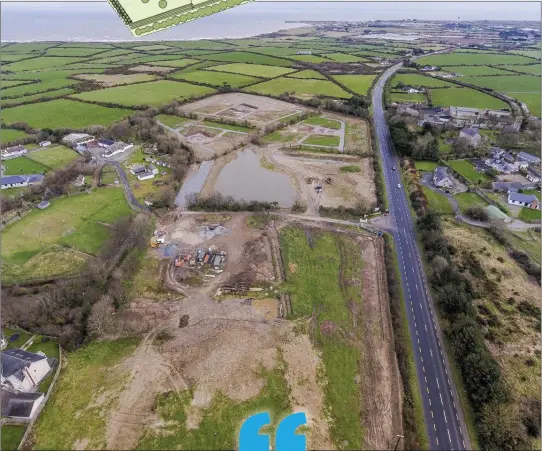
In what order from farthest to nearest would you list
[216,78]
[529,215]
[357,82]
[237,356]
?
[216,78] → [357,82] → [529,215] → [237,356]

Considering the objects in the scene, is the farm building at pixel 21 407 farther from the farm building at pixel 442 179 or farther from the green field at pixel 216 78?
the green field at pixel 216 78

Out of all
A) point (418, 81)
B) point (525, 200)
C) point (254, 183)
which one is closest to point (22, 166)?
point (254, 183)

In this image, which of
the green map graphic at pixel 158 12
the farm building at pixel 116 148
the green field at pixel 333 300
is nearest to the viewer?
the green map graphic at pixel 158 12

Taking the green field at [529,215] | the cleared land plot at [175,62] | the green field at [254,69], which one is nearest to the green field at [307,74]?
the green field at [254,69]

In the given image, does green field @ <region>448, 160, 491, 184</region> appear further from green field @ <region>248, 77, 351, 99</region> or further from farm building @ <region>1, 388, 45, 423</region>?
farm building @ <region>1, 388, 45, 423</region>

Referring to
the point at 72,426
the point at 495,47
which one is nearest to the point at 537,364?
the point at 72,426

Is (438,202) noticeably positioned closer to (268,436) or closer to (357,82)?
(268,436)
